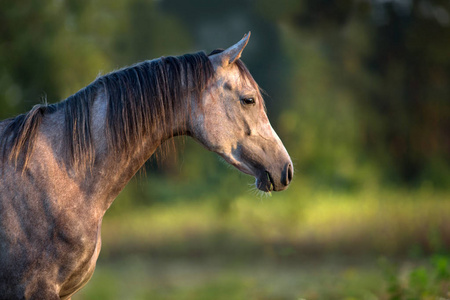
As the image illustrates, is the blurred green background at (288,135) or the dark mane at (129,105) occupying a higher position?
the blurred green background at (288,135)

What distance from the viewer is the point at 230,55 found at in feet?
8.41

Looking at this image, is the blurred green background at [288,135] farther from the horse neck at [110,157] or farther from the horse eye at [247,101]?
the horse eye at [247,101]

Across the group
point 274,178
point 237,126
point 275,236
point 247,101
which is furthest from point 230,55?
point 275,236

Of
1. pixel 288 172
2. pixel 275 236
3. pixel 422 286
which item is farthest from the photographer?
pixel 275 236

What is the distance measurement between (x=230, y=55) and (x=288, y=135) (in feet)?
22.7

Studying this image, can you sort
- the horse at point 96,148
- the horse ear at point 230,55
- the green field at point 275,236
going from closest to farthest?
1. the horse at point 96,148
2. the horse ear at point 230,55
3. the green field at point 275,236

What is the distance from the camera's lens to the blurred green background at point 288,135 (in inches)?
331

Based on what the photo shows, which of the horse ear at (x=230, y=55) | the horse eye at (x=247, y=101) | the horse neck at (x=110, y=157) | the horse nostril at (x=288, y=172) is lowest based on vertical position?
the horse neck at (x=110, y=157)

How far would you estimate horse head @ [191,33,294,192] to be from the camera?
2553 millimetres

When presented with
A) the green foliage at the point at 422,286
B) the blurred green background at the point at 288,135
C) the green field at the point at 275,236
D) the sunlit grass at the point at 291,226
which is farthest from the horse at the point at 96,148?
the sunlit grass at the point at 291,226

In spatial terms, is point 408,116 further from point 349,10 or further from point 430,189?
point 349,10

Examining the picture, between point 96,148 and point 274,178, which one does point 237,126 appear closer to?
point 274,178

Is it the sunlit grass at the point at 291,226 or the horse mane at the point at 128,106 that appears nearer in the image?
the horse mane at the point at 128,106

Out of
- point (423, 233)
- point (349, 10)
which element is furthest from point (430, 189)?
point (349, 10)
